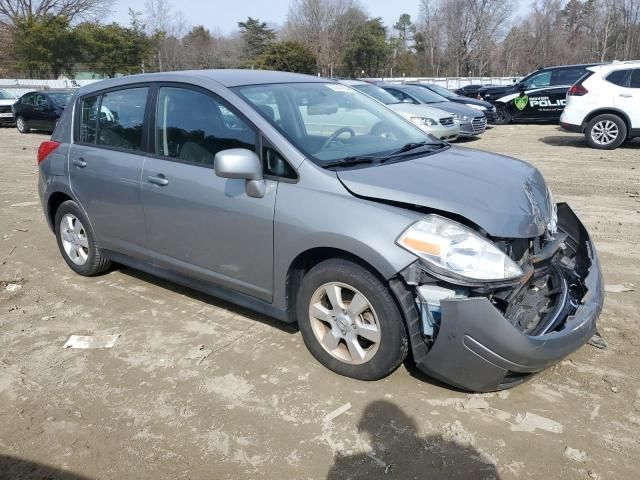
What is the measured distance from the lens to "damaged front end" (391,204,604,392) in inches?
102

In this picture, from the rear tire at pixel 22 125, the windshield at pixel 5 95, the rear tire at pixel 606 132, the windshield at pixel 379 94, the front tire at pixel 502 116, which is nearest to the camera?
the rear tire at pixel 606 132

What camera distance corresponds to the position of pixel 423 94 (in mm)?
14305

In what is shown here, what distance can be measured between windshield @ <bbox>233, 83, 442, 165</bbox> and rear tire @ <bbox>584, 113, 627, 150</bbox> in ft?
29.1

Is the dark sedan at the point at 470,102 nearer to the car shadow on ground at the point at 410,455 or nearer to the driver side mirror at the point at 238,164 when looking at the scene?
the driver side mirror at the point at 238,164

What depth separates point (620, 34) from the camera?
5288cm

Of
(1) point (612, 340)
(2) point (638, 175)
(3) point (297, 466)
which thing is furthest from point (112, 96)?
(2) point (638, 175)

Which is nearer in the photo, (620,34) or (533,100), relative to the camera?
(533,100)

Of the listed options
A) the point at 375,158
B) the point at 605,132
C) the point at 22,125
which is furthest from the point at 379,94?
the point at 22,125

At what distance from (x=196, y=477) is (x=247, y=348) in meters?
1.15

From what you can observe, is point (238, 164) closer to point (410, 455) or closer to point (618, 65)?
point (410, 455)

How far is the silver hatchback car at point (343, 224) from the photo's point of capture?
269 centimetres

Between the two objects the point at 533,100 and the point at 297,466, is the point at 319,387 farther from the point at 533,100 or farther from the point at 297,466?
the point at 533,100

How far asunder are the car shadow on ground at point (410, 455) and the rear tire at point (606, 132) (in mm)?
10418

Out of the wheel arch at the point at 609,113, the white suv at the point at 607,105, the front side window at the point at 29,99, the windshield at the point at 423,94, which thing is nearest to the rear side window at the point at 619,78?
the white suv at the point at 607,105
